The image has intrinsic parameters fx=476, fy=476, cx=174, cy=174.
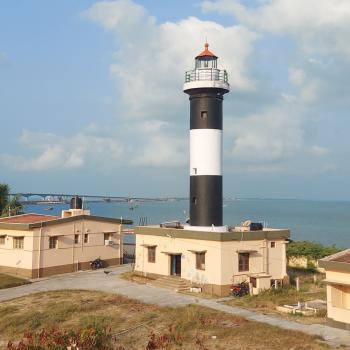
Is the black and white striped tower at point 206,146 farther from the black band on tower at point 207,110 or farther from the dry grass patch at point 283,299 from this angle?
the dry grass patch at point 283,299

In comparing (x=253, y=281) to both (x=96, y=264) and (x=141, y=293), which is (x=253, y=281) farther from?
(x=96, y=264)

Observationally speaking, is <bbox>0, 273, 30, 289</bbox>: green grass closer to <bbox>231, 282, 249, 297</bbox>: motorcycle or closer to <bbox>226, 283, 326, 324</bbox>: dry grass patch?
<bbox>231, 282, 249, 297</bbox>: motorcycle

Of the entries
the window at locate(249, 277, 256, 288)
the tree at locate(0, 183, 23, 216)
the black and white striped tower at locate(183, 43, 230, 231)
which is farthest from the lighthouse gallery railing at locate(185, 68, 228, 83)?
the tree at locate(0, 183, 23, 216)

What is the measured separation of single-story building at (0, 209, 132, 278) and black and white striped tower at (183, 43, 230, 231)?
8666 millimetres

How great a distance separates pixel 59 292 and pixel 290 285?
13.1 meters

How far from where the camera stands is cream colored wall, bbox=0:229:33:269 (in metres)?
31.1

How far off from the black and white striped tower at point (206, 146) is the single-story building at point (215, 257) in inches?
73.8

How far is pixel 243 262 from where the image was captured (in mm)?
26469

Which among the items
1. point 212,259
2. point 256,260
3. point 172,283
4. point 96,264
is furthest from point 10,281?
point 256,260

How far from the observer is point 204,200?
2847 cm

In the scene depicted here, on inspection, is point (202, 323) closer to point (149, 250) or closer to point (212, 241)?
point (212, 241)

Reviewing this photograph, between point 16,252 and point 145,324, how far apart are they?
619 inches

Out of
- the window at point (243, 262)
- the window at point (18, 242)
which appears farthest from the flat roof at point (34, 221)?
the window at point (243, 262)

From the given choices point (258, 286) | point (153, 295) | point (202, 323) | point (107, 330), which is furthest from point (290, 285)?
point (107, 330)
